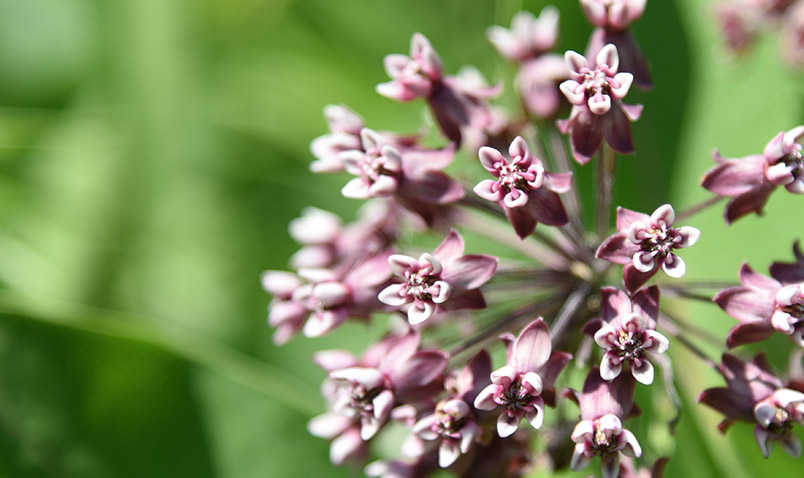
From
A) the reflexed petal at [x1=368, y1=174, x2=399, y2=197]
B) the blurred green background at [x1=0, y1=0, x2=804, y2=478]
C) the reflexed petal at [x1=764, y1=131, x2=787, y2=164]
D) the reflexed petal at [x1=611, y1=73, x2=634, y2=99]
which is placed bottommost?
the blurred green background at [x1=0, y1=0, x2=804, y2=478]

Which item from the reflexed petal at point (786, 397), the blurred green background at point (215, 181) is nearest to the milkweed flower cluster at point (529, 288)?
the reflexed petal at point (786, 397)

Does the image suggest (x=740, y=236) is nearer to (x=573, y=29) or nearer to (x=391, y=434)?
(x=573, y=29)

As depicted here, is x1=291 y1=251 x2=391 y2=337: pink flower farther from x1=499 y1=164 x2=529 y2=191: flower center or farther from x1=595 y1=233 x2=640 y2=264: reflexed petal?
x1=595 y1=233 x2=640 y2=264: reflexed petal

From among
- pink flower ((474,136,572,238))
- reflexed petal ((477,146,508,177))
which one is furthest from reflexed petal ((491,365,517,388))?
reflexed petal ((477,146,508,177))

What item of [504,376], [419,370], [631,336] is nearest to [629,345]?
[631,336]

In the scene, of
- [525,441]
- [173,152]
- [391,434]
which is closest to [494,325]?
[525,441]
